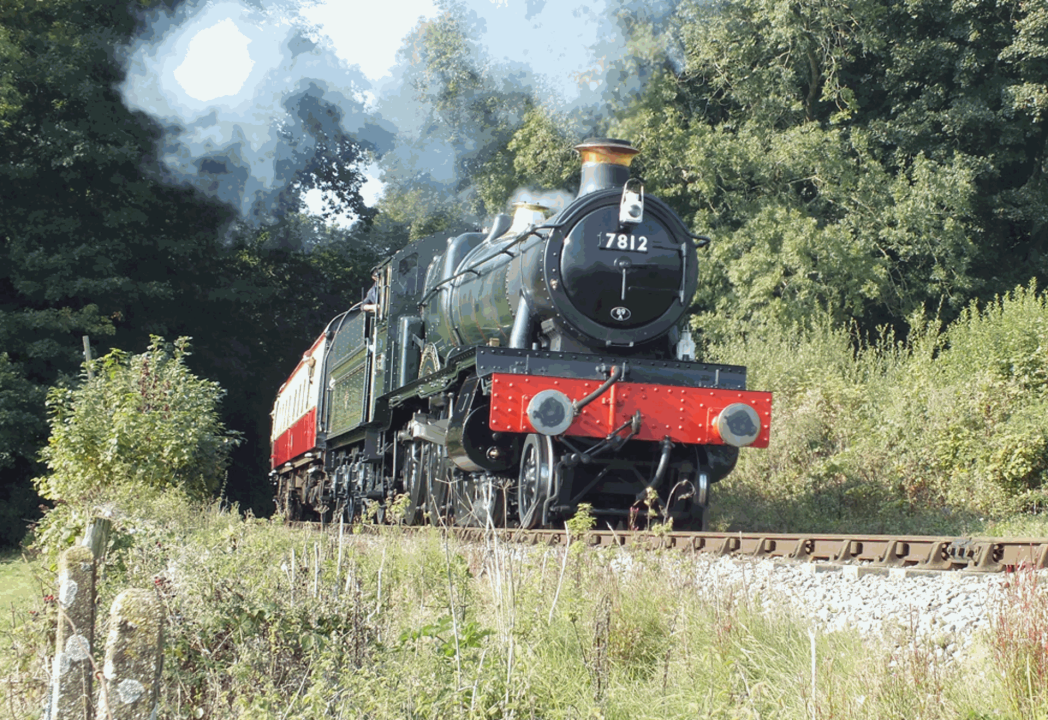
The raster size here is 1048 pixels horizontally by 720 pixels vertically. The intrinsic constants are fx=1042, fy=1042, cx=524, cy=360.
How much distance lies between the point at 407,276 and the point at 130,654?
29.1 ft

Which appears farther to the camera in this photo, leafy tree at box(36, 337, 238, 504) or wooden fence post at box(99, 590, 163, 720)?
leafy tree at box(36, 337, 238, 504)

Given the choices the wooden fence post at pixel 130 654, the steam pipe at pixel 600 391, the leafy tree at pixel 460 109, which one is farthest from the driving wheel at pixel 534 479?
the leafy tree at pixel 460 109

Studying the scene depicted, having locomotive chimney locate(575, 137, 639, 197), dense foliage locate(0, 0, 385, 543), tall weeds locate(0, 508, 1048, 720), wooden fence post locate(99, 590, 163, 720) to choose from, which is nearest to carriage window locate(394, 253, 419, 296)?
locomotive chimney locate(575, 137, 639, 197)

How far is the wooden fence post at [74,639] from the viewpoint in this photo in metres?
2.97

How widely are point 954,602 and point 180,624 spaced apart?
3239 mm

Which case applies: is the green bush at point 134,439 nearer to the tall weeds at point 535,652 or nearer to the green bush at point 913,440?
the green bush at point 913,440

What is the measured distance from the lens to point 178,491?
11.4 meters

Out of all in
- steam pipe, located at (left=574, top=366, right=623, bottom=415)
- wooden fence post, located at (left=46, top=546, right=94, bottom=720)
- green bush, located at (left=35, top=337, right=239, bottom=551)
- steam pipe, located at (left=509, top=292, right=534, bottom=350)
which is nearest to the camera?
wooden fence post, located at (left=46, top=546, right=94, bottom=720)

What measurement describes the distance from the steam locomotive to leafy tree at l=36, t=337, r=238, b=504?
3603 millimetres

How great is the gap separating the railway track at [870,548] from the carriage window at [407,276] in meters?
5.20

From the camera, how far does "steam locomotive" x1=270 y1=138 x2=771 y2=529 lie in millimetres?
7863

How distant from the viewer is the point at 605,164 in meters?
8.89

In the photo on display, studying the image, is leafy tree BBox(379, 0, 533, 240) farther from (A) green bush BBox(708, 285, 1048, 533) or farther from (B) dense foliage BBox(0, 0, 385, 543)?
(A) green bush BBox(708, 285, 1048, 533)

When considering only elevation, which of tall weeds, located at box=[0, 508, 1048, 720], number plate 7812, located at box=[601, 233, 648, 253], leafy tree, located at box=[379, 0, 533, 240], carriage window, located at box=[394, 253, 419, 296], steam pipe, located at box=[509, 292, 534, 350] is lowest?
tall weeds, located at box=[0, 508, 1048, 720]
